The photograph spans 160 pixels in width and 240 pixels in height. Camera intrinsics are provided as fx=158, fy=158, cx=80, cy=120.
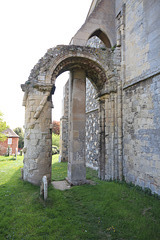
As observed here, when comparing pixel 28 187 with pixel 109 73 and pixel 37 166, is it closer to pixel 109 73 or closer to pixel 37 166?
pixel 37 166

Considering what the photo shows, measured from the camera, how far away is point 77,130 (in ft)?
22.4

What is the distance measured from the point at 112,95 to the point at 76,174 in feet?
12.0

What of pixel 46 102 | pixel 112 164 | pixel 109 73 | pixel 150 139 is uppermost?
pixel 109 73

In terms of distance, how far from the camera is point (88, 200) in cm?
479

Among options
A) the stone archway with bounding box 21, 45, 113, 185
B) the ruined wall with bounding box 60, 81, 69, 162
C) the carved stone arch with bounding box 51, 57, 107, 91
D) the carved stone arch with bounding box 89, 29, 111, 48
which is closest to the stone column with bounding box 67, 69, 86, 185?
the stone archway with bounding box 21, 45, 113, 185

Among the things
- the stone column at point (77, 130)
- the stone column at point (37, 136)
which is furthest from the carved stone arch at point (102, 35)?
the stone column at point (37, 136)

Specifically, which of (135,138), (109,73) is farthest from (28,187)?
(109,73)

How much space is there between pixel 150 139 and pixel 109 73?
3365 mm

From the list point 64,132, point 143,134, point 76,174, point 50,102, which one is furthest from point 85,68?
point 64,132

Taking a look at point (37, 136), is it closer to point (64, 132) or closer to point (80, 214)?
point (80, 214)

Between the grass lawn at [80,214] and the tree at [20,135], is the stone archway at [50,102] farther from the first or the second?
the tree at [20,135]

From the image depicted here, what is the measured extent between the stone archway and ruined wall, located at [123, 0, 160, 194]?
48.4 inches

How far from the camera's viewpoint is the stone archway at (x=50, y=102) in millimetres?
5816

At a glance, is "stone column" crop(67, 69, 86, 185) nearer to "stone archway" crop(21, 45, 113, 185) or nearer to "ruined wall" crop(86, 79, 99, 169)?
"stone archway" crop(21, 45, 113, 185)
